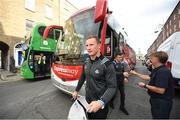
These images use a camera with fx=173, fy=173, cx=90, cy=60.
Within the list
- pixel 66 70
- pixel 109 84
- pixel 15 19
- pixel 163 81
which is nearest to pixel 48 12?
pixel 15 19

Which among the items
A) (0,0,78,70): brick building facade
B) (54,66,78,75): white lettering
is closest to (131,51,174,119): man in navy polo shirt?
(54,66,78,75): white lettering

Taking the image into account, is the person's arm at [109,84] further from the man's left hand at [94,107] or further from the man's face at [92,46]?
the man's face at [92,46]

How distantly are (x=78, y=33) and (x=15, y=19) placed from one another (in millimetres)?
14521

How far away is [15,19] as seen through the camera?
1844 centimetres

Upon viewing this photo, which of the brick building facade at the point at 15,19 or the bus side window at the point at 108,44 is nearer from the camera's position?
the bus side window at the point at 108,44

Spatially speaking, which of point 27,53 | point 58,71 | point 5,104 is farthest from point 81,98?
point 27,53

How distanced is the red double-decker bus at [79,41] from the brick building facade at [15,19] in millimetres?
12840

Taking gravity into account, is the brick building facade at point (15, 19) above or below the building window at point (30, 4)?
below

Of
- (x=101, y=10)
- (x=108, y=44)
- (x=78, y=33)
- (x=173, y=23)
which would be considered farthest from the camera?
(x=173, y=23)

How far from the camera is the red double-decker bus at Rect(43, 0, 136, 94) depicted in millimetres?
5598

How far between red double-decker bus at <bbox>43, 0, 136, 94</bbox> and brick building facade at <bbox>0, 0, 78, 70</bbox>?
42.1 feet

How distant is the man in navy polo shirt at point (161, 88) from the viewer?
114 inches

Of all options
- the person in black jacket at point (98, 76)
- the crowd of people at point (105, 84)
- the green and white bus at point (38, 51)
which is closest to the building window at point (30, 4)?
the green and white bus at point (38, 51)

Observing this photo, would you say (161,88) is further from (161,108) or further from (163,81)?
(161,108)
